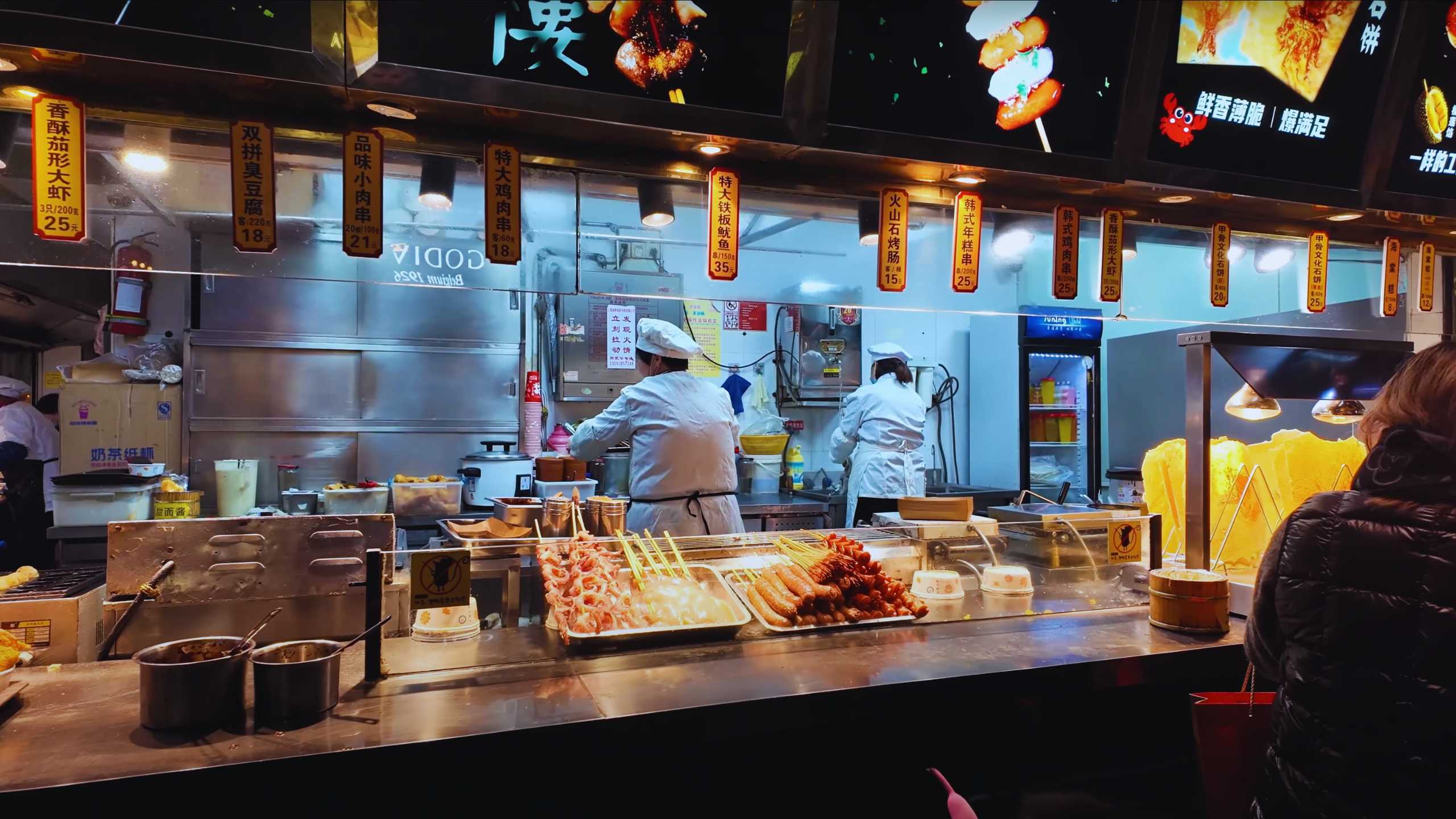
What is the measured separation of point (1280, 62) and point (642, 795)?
11.6 feet

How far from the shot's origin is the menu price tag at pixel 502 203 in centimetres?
242

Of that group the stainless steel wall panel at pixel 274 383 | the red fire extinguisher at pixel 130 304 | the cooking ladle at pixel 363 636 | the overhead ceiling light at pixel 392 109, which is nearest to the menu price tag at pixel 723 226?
the overhead ceiling light at pixel 392 109

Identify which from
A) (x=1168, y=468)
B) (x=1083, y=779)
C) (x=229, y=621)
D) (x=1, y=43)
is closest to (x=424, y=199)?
(x=1, y=43)

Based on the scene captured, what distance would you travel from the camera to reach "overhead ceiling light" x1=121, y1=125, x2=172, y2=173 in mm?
2170

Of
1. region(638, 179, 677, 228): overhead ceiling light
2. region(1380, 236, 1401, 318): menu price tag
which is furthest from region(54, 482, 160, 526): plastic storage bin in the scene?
region(1380, 236, 1401, 318): menu price tag

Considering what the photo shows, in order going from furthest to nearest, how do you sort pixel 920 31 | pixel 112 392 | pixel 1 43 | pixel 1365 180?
pixel 112 392 < pixel 1365 180 < pixel 920 31 < pixel 1 43

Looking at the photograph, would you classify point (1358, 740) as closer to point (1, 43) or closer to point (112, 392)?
point (1, 43)

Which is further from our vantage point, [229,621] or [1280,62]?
[1280,62]

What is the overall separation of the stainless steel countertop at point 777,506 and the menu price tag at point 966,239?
2.65 meters

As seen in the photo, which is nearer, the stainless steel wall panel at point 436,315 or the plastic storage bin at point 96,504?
the plastic storage bin at point 96,504

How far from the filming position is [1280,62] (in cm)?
310

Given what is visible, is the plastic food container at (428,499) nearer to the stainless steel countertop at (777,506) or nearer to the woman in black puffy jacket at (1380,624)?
the stainless steel countertop at (777,506)

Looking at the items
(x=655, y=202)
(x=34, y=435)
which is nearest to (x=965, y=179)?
(x=655, y=202)

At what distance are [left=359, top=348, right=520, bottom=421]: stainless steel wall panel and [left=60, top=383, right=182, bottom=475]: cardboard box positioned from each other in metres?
1.15
